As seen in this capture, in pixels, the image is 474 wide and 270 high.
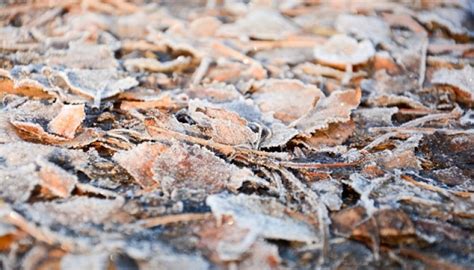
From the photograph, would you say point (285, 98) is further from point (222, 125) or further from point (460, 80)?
point (460, 80)

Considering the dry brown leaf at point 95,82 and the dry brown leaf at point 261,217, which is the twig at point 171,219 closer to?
the dry brown leaf at point 261,217

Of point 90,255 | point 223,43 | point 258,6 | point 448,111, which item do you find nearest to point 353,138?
point 448,111

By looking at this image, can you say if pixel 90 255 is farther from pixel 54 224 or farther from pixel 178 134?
pixel 178 134

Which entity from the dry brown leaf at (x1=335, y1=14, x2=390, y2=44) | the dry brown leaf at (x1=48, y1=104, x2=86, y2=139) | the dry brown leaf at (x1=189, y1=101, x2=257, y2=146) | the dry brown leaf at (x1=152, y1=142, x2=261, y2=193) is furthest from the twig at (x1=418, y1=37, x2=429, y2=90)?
the dry brown leaf at (x1=48, y1=104, x2=86, y2=139)

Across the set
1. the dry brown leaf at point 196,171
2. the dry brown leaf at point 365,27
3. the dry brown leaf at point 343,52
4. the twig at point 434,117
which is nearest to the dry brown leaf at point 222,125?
the dry brown leaf at point 196,171

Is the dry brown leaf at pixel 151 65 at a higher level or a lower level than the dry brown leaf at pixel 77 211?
lower

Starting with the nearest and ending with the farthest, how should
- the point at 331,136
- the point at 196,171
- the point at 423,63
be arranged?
1. the point at 196,171
2. the point at 331,136
3. the point at 423,63

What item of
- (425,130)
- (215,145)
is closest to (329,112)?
(425,130)

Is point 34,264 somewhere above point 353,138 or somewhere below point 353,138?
above
